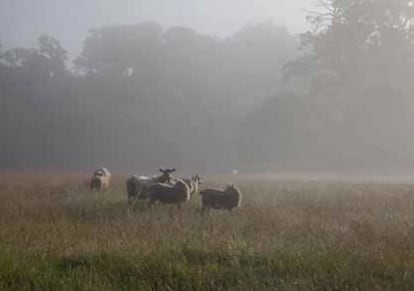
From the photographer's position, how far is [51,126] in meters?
43.2

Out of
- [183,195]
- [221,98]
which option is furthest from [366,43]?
[183,195]

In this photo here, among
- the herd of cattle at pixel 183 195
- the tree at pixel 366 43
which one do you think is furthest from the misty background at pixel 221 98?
the herd of cattle at pixel 183 195

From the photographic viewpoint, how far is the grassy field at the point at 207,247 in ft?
20.2

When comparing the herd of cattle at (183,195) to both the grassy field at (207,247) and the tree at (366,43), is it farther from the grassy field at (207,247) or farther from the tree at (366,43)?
the tree at (366,43)

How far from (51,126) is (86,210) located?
1291 inches

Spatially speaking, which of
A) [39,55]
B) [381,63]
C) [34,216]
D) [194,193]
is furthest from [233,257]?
[39,55]

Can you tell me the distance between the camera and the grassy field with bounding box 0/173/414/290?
20.2 ft

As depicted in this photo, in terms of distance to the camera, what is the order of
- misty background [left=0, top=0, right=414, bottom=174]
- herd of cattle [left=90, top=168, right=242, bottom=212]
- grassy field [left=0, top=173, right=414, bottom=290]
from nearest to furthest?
grassy field [left=0, top=173, right=414, bottom=290] → herd of cattle [left=90, top=168, right=242, bottom=212] → misty background [left=0, top=0, right=414, bottom=174]

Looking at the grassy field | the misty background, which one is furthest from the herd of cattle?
the misty background

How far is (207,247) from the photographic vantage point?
7438 millimetres

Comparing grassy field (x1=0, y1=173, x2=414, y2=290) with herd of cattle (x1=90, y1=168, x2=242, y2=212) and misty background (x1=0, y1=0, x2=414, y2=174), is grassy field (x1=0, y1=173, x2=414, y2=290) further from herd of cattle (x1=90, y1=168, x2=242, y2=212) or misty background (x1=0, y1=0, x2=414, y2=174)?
misty background (x1=0, y1=0, x2=414, y2=174)

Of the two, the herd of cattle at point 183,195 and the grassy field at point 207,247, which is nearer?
the grassy field at point 207,247

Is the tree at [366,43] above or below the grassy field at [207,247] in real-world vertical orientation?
above

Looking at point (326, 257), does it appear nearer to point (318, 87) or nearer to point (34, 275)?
point (34, 275)
